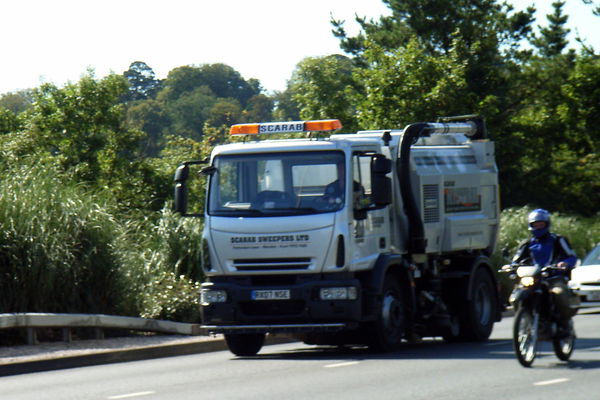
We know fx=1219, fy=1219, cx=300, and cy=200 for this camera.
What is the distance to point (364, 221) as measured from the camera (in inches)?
587

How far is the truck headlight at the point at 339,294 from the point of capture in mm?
14398

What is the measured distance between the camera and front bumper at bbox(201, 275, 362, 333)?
47.3 feet

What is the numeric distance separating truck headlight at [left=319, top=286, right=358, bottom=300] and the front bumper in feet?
0.12

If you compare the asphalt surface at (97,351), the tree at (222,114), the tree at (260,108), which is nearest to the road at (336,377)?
the asphalt surface at (97,351)

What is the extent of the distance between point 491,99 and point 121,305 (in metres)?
26.7

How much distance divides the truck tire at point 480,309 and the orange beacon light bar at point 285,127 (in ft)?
11.3

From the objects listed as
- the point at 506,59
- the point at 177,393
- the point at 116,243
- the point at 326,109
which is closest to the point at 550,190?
the point at 506,59

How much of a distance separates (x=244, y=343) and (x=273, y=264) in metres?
1.60

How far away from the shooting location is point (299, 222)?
14.5 meters

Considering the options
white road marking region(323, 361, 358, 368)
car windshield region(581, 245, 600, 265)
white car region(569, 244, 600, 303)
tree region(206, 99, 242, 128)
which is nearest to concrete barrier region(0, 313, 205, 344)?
white road marking region(323, 361, 358, 368)

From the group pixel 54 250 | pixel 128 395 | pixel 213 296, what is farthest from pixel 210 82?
pixel 128 395

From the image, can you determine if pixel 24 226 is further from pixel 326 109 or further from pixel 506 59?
pixel 506 59

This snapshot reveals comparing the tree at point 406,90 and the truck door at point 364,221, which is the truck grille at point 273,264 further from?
the tree at point 406,90

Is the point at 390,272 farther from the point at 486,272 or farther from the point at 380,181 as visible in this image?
the point at 486,272
